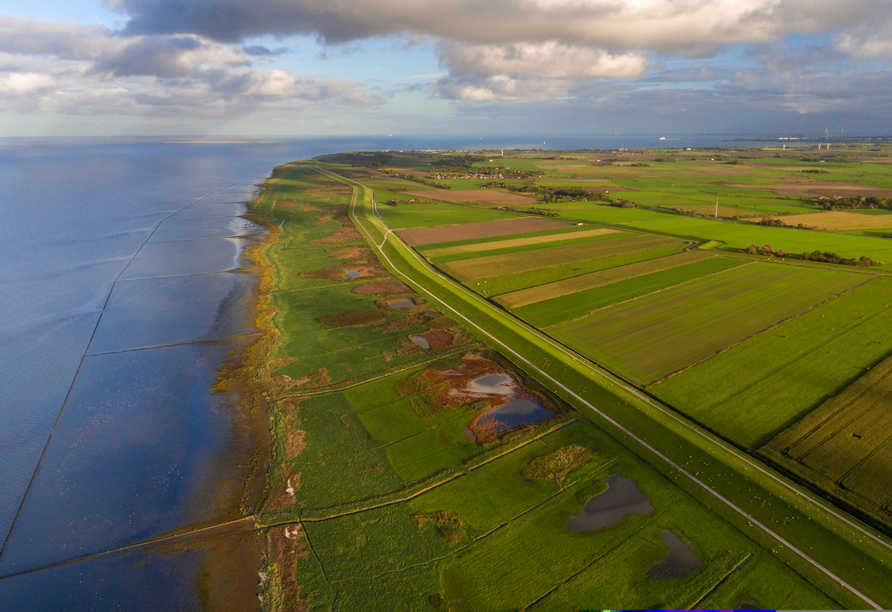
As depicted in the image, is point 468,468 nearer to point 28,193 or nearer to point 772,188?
point 772,188

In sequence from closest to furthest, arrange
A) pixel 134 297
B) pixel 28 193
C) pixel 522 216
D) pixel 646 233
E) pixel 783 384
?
1. pixel 783 384
2. pixel 134 297
3. pixel 646 233
4. pixel 522 216
5. pixel 28 193

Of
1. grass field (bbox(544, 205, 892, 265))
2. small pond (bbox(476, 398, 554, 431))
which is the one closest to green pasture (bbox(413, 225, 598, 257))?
grass field (bbox(544, 205, 892, 265))

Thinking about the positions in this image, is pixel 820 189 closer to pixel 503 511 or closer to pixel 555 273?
pixel 555 273

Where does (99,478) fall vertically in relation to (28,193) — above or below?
below

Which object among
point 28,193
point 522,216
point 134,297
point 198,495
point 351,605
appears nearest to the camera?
point 351,605

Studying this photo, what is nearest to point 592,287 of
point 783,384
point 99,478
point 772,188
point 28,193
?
point 783,384

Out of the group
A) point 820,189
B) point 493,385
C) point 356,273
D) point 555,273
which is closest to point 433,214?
point 356,273
